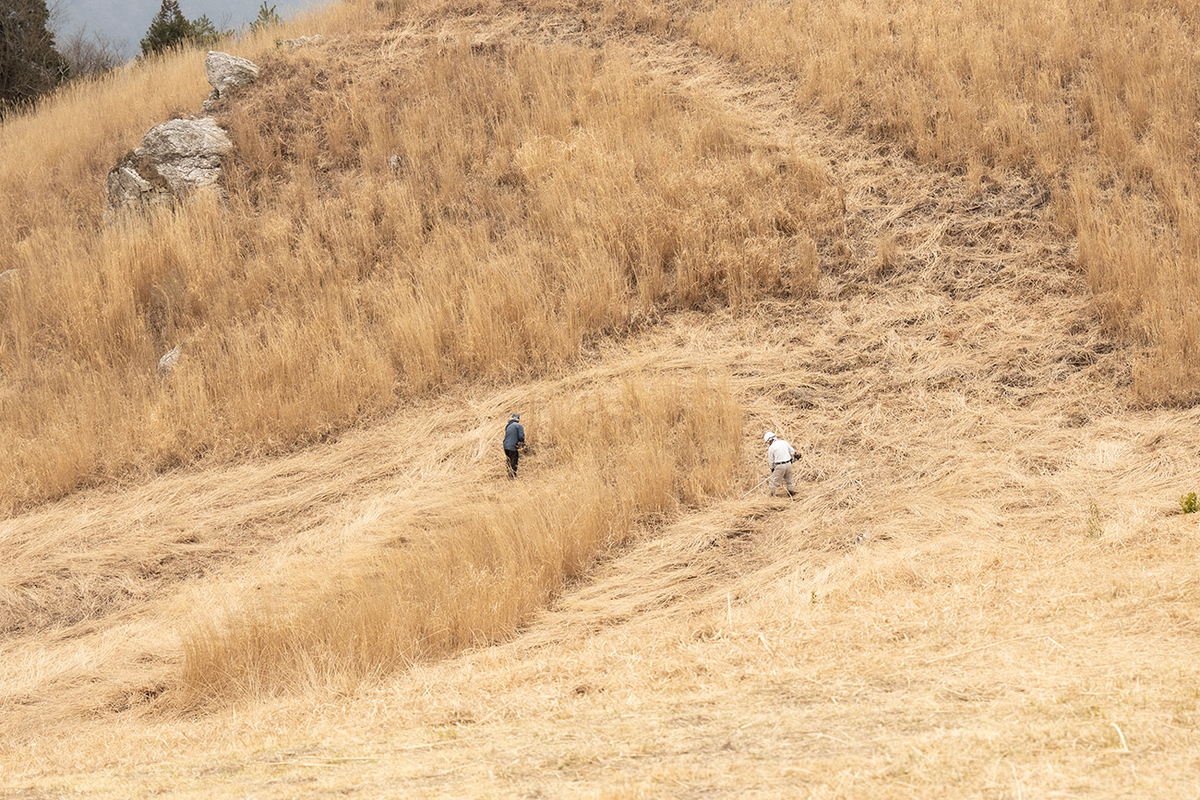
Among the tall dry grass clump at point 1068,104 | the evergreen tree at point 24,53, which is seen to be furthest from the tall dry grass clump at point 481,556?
the evergreen tree at point 24,53

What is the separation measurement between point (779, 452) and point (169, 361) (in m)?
7.99

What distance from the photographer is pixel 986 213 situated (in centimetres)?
1095

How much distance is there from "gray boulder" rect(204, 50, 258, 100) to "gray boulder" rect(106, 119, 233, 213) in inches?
59.6

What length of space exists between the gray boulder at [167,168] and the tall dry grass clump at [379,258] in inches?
15.8

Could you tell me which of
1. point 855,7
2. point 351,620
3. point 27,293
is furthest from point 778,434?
point 27,293

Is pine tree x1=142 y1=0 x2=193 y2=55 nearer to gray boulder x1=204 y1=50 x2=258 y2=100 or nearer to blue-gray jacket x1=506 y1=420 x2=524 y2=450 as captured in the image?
gray boulder x1=204 y1=50 x2=258 y2=100

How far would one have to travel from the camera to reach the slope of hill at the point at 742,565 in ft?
13.3

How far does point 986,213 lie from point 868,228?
4.51ft

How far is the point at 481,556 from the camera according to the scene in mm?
7398

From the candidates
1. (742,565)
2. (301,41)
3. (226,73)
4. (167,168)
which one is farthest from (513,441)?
(301,41)

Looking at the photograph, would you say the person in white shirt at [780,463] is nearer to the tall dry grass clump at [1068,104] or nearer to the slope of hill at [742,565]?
the slope of hill at [742,565]

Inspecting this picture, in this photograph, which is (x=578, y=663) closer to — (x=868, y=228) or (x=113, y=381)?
(x=868, y=228)

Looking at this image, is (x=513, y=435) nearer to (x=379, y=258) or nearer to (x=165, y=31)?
(x=379, y=258)

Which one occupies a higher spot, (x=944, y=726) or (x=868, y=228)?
(x=868, y=228)
